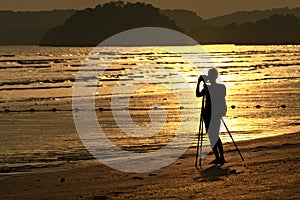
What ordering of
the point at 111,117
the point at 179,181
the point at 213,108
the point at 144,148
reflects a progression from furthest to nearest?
the point at 111,117 → the point at 144,148 → the point at 213,108 → the point at 179,181

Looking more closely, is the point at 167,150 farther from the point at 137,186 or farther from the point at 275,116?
the point at 275,116

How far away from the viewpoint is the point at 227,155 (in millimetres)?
16609

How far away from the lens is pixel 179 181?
13.3 m

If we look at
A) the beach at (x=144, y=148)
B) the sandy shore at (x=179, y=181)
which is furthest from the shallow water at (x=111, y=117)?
the sandy shore at (x=179, y=181)

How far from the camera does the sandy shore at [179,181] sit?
12.0 meters

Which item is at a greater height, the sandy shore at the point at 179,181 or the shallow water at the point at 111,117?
the shallow water at the point at 111,117

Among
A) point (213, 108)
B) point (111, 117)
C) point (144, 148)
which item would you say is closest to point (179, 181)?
point (213, 108)

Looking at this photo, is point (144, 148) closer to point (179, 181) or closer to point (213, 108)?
point (213, 108)

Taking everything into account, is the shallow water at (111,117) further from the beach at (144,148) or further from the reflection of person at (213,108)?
the reflection of person at (213,108)

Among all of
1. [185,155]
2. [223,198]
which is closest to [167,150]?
[185,155]

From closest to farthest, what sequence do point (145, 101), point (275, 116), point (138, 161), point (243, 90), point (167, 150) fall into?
point (138, 161) < point (167, 150) < point (275, 116) < point (145, 101) < point (243, 90)

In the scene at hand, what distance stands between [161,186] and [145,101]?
23.0m

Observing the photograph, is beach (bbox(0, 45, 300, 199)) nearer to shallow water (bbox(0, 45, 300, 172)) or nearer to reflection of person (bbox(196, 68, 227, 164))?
shallow water (bbox(0, 45, 300, 172))

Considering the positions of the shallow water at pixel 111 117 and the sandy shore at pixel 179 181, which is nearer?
the sandy shore at pixel 179 181
